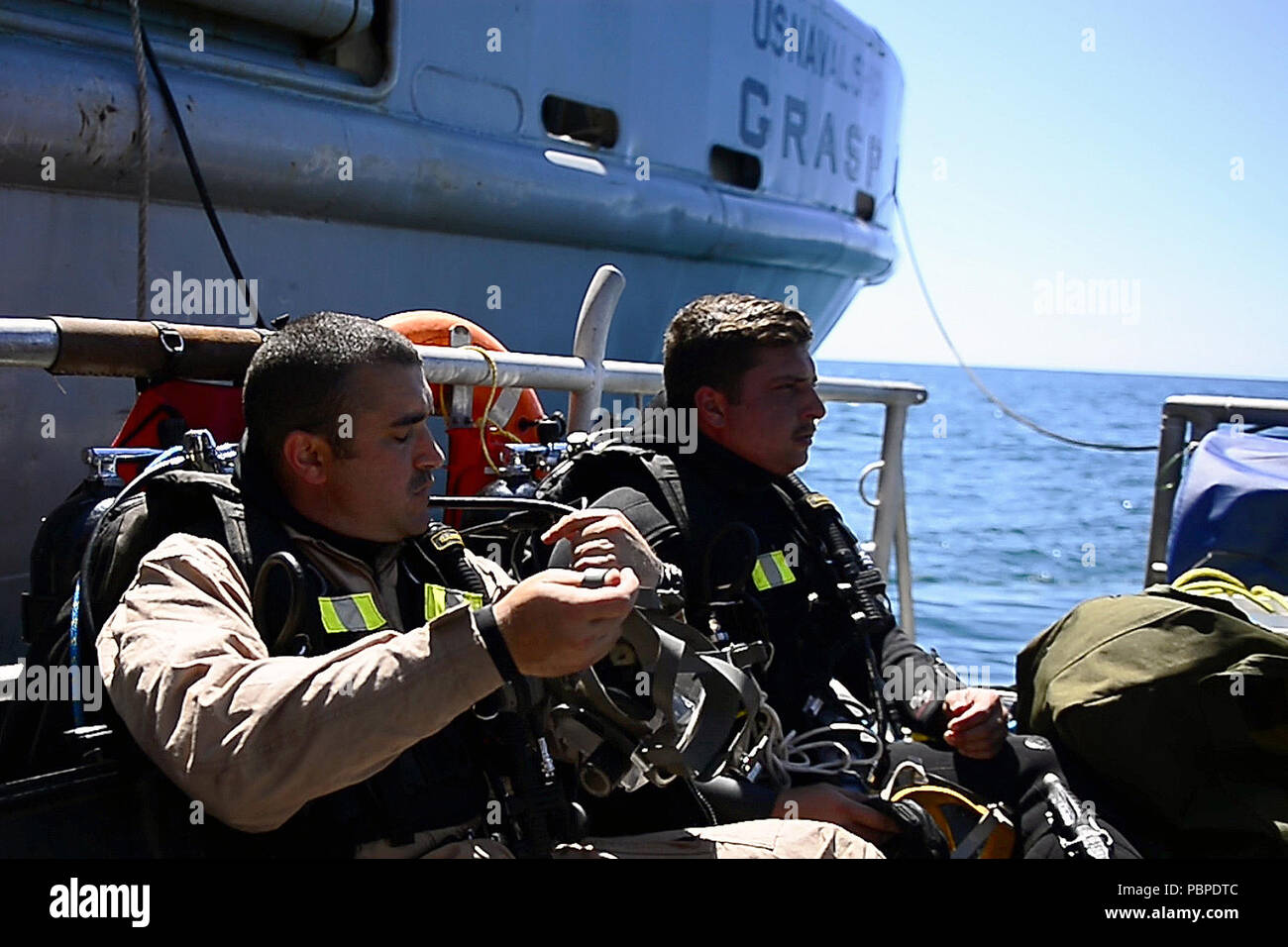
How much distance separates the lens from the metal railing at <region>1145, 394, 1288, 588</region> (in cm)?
396

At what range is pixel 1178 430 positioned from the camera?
162 inches

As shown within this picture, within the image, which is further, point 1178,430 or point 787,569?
point 1178,430

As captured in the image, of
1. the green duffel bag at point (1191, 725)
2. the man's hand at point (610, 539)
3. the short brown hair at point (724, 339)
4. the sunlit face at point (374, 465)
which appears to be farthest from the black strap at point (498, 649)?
the green duffel bag at point (1191, 725)

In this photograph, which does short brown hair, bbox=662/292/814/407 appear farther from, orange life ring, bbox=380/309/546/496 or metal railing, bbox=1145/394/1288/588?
metal railing, bbox=1145/394/1288/588

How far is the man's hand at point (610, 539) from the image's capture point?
1.72 m

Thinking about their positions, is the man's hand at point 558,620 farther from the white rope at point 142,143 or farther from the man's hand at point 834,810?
the white rope at point 142,143

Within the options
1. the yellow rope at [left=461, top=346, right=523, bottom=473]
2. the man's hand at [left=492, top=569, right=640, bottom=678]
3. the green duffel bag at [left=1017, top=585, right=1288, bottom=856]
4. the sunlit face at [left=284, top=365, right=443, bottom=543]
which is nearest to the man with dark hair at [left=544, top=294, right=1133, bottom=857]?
the green duffel bag at [left=1017, top=585, right=1288, bottom=856]

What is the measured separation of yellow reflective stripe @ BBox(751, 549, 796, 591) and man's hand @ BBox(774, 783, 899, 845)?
42 centimetres

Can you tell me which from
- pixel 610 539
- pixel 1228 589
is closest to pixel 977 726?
pixel 1228 589

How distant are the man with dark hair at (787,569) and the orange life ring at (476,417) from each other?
505 millimetres

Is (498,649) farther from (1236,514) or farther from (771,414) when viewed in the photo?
(1236,514)

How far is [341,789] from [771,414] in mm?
1326

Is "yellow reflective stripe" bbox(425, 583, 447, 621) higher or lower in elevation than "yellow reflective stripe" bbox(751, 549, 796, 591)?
higher

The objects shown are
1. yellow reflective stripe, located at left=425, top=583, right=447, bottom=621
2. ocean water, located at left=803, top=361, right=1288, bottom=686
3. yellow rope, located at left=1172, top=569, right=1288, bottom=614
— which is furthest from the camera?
ocean water, located at left=803, top=361, right=1288, bottom=686
